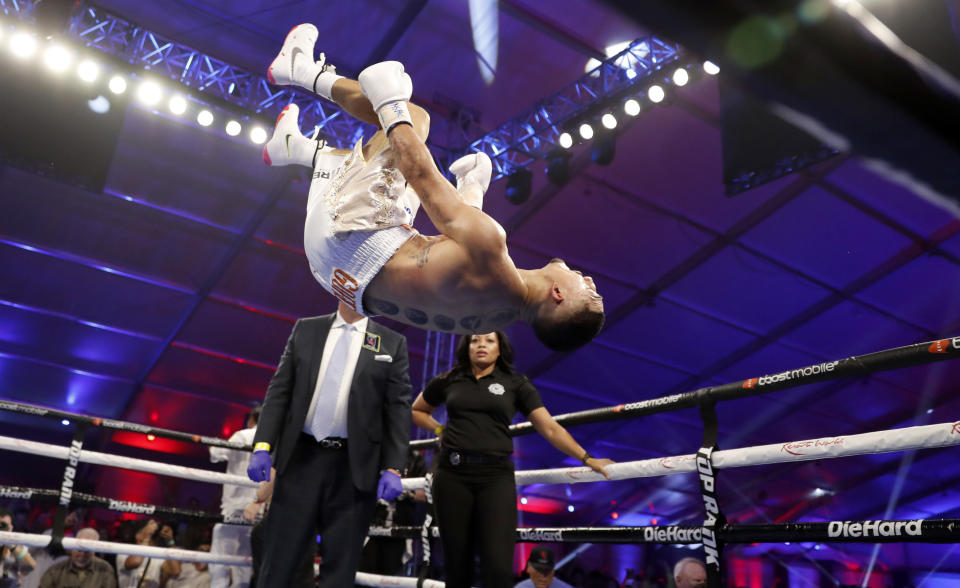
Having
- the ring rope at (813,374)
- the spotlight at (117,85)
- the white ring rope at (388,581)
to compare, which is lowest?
the white ring rope at (388,581)

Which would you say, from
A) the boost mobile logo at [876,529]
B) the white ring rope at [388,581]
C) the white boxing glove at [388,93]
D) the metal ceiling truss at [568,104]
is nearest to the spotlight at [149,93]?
the metal ceiling truss at [568,104]

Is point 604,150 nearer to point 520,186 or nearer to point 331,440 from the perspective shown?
point 520,186

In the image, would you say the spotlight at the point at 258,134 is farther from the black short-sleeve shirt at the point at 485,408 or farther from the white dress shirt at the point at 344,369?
the black short-sleeve shirt at the point at 485,408

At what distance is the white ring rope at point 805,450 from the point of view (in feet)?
5.93

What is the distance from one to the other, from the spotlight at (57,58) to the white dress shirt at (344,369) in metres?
3.95

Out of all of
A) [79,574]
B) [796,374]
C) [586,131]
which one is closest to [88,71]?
[79,574]

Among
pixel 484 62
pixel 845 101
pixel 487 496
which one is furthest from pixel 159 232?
pixel 845 101

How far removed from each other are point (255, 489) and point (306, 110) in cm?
339

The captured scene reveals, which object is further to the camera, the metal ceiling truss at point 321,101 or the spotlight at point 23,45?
the metal ceiling truss at point 321,101

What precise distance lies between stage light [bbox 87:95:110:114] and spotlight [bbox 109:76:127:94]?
0.25 m

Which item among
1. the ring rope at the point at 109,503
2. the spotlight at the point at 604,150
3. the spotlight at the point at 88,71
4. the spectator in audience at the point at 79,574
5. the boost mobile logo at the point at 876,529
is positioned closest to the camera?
the boost mobile logo at the point at 876,529

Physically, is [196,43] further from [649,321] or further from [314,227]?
[649,321]

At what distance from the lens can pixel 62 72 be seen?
573 centimetres

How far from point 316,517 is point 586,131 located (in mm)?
4530
